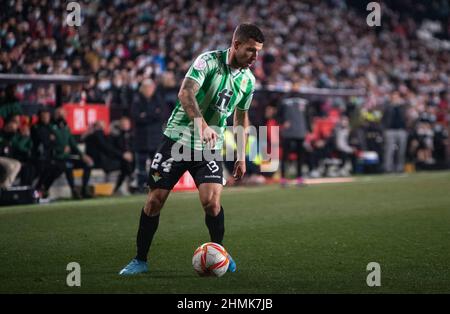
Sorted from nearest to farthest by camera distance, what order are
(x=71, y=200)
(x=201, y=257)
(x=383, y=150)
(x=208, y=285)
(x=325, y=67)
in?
(x=208, y=285), (x=201, y=257), (x=71, y=200), (x=383, y=150), (x=325, y=67)

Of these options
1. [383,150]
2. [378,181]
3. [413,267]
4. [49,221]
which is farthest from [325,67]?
[413,267]

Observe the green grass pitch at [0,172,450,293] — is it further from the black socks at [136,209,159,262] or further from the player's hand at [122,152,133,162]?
the player's hand at [122,152,133,162]

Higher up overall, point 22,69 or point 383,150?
point 22,69

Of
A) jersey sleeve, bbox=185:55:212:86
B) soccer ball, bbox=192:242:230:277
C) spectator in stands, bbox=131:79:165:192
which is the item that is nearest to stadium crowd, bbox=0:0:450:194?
spectator in stands, bbox=131:79:165:192

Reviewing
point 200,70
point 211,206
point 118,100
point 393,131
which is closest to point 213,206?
point 211,206

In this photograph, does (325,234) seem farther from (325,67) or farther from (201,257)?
(325,67)

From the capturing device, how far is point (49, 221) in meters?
11.5

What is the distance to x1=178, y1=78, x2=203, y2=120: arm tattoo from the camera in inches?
272

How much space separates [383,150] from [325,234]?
50.2ft

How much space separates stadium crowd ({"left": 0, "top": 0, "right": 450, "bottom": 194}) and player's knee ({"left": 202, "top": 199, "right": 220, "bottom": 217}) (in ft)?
26.4

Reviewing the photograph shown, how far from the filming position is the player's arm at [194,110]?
6.79 m

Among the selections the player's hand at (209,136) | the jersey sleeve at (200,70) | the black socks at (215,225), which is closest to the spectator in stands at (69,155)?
the black socks at (215,225)

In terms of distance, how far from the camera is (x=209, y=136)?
676cm

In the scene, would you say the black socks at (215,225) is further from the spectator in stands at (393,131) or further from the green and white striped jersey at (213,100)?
the spectator in stands at (393,131)
